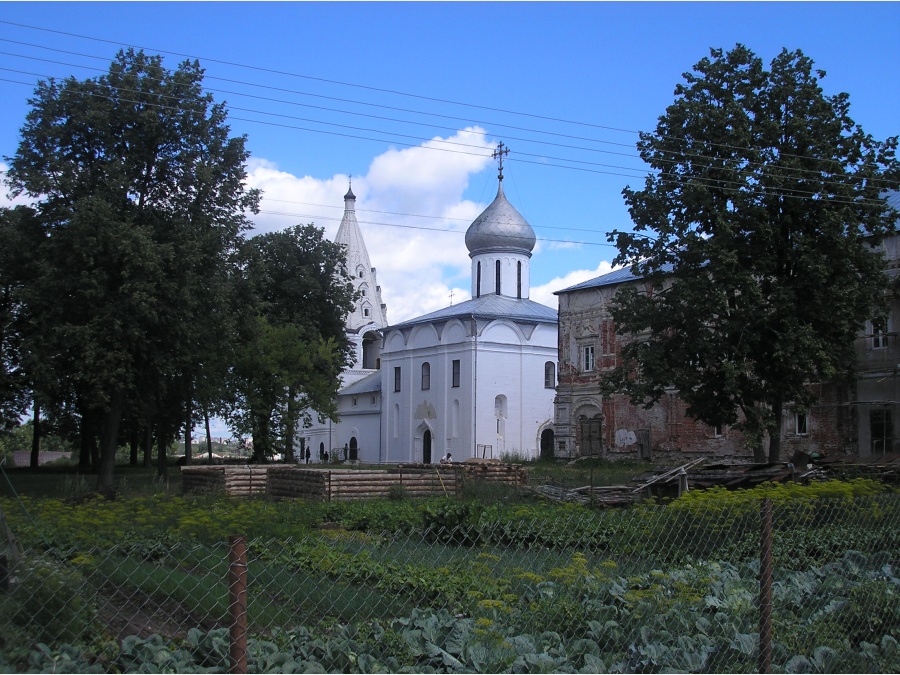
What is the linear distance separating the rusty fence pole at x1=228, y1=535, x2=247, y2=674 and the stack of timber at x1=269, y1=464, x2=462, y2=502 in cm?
1740

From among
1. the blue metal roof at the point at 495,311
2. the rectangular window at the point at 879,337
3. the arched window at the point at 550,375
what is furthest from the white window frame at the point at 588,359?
the rectangular window at the point at 879,337

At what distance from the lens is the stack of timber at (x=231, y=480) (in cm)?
2488

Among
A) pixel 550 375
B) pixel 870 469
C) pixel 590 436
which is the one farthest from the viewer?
pixel 550 375

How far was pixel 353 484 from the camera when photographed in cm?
2253

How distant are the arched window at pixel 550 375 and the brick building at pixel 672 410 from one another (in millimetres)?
10106

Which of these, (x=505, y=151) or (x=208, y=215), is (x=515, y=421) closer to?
(x=505, y=151)

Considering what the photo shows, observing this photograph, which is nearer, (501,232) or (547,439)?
(547,439)

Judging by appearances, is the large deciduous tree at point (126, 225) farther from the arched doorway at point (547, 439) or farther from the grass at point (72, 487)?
the arched doorway at point (547, 439)

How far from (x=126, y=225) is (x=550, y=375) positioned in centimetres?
3385

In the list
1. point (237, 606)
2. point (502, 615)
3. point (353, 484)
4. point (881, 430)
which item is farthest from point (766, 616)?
point (881, 430)

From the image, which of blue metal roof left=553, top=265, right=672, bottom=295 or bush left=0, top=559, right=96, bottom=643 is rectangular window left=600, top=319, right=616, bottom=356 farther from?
bush left=0, top=559, right=96, bottom=643

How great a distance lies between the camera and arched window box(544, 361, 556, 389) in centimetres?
5400

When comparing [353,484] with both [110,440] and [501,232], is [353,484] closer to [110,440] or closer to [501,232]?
[110,440]

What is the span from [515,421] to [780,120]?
29.6 meters
